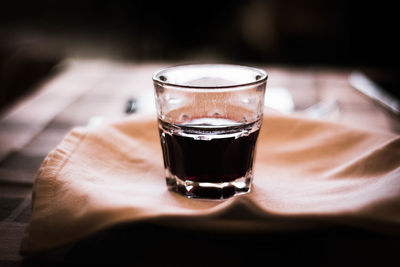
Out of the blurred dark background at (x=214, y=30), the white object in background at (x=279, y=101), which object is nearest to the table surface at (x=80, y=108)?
the white object in background at (x=279, y=101)

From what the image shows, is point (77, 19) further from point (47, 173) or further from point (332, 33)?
point (47, 173)

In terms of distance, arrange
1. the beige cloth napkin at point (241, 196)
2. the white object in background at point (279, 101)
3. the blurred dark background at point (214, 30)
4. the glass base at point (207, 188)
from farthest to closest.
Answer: the blurred dark background at point (214, 30) → the white object in background at point (279, 101) → the glass base at point (207, 188) → the beige cloth napkin at point (241, 196)

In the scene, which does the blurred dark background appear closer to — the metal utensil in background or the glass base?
the metal utensil in background

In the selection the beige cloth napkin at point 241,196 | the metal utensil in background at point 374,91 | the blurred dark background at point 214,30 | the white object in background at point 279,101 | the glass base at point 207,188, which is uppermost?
the beige cloth napkin at point 241,196

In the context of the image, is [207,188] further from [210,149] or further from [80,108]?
[80,108]

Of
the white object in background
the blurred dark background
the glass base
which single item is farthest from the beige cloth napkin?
the blurred dark background

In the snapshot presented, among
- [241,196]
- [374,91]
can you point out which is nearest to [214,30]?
[374,91]

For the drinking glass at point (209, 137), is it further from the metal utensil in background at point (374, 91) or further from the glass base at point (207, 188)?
the metal utensil in background at point (374, 91)

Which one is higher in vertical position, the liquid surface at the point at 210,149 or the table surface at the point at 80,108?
the liquid surface at the point at 210,149

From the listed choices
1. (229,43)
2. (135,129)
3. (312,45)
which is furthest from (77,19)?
(135,129)
